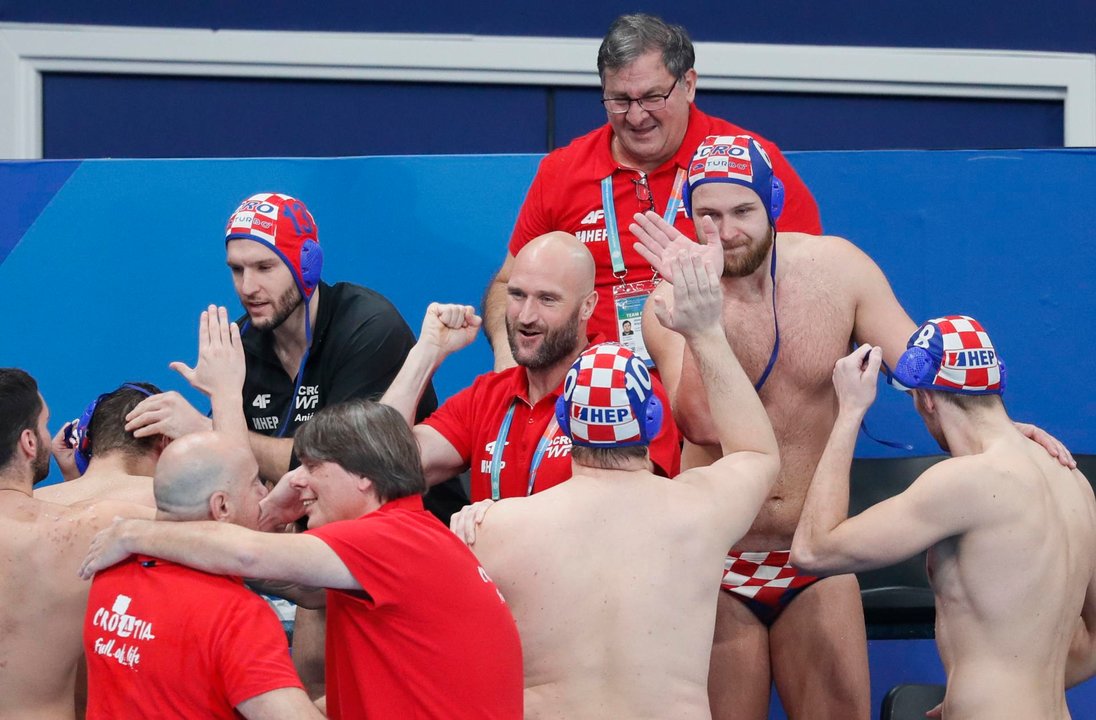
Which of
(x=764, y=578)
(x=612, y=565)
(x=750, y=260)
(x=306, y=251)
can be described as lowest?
(x=764, y=578)

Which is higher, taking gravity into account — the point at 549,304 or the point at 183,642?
the point at 549,304

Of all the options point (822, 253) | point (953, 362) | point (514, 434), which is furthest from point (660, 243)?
point (953, 362)

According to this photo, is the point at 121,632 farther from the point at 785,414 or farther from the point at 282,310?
the point at 785,414

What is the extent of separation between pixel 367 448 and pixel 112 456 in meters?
1.20

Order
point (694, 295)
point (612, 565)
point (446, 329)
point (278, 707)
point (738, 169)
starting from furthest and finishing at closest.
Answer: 1. point (446, 329)
2. point (738, 169)
3. point (694, 295)
4. point (612, 565)
5. point (278, 707)

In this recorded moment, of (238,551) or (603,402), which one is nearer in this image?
(238,551)

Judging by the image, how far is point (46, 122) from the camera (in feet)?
24.4

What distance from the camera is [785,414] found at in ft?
13.6

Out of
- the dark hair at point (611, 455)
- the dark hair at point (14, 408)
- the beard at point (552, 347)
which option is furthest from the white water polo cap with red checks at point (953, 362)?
the dark hair at point (14, 408)

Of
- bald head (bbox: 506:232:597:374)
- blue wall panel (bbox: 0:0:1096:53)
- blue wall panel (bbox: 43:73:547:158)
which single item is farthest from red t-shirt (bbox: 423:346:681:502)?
blue wall panel (bbox: 0:0:1096:53)

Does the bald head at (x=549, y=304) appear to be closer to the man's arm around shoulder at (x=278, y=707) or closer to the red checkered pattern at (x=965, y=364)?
the red checkered pattern at (x=965, y=364)

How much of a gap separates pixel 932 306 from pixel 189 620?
3.79m

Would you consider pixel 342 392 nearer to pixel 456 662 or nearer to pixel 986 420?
pixel 456 662

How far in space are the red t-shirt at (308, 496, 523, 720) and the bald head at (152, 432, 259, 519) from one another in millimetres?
A: 270
